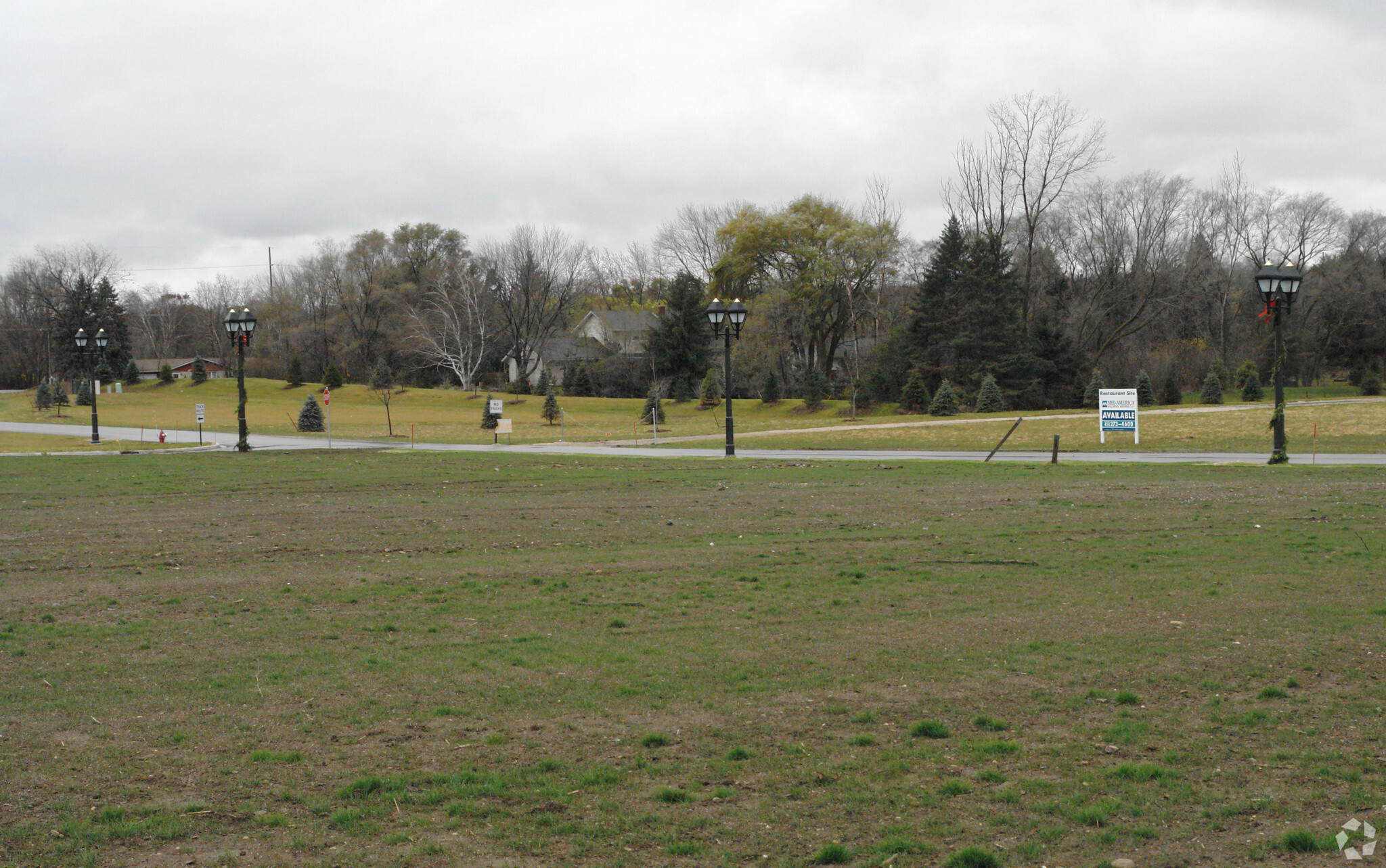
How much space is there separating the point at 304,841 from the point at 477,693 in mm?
2144

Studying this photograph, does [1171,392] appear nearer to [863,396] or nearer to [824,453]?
[863,396]

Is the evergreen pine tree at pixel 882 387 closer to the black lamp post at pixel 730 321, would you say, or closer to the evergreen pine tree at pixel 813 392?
the evergreen pine tree at pixel 813 392

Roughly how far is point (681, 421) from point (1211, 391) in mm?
29793

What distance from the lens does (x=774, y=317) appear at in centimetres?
6700

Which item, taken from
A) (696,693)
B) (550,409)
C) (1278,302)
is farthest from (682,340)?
(696,693)

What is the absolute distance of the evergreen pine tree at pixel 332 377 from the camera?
7462 cm

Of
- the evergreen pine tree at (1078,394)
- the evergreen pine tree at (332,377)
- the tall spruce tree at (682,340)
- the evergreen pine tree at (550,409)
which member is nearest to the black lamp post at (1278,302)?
the evergreen pine tree at (1078,394)

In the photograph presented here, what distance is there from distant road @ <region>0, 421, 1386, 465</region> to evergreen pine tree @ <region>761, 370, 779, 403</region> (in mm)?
25291

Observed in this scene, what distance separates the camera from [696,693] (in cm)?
636

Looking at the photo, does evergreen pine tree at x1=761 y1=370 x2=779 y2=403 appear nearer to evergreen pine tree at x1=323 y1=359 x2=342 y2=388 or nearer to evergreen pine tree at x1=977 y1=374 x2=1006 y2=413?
evergreen pine tree at x1=977 y1=374 x2=1006 y2=413

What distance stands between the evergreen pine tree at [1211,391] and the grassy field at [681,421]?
2425 millimetres

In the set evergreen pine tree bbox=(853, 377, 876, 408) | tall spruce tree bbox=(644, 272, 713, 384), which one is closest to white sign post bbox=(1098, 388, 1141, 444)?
evergreen pine tree bbox=(853, 377, 876, 408)

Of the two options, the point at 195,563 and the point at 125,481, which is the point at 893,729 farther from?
the point at 125,481

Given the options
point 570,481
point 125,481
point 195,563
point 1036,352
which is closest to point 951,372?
point 1036,352
